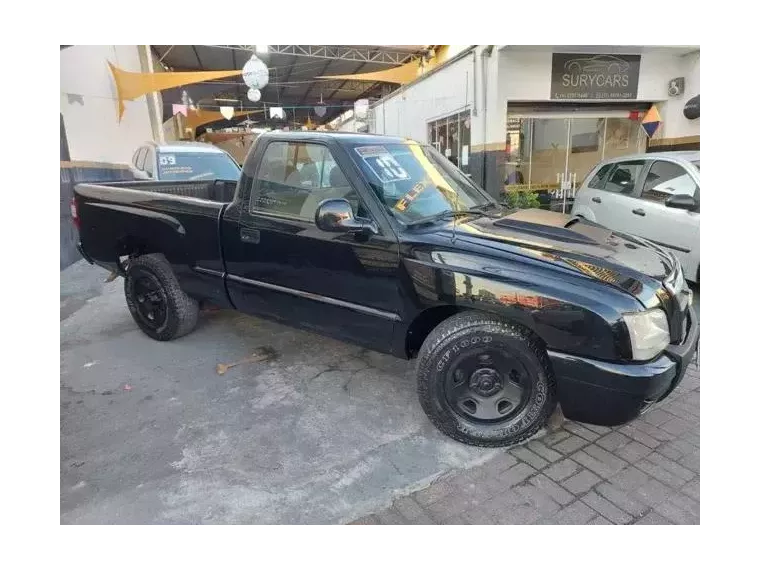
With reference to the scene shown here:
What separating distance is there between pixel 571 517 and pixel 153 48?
64.5 feet

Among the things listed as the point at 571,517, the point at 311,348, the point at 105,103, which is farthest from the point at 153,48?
the point at 571,517

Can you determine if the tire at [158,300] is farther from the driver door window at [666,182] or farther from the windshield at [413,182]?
the driver door window at [666,182]

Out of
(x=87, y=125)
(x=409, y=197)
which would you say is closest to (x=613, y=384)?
(x=409, y=197)

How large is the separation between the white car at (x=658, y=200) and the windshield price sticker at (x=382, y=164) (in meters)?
3.70

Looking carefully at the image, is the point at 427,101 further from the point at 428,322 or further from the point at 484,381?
the point at 484,381

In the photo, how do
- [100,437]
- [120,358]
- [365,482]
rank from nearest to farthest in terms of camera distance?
[365,482] < [100,437] < [120,358]

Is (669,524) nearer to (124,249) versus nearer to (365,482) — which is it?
(365,482)

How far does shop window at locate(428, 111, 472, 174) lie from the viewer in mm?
11391

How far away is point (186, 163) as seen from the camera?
28.3 ft

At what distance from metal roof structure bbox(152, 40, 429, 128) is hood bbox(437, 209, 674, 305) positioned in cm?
1024

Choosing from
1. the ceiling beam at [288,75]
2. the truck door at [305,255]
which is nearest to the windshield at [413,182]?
the truck door at [305,255]
